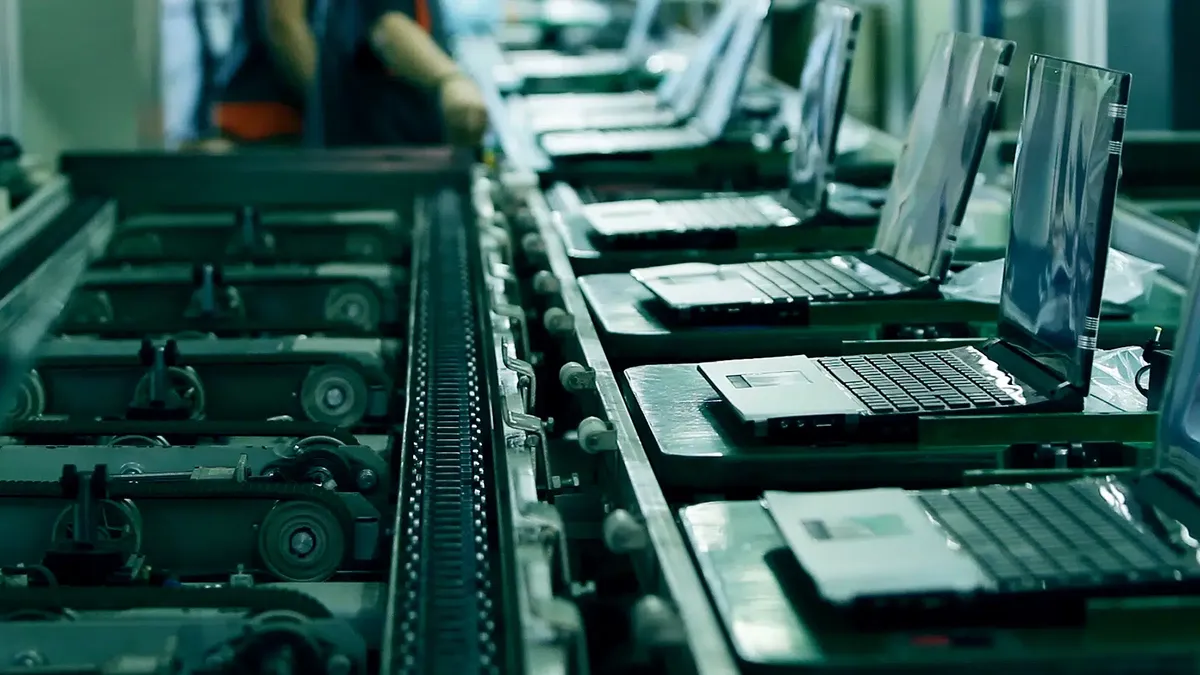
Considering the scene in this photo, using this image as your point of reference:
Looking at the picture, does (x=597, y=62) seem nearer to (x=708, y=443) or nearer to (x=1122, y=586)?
(x=708, y=443)

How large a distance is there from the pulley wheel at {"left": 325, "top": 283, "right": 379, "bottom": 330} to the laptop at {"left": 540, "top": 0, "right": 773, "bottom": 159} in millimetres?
876

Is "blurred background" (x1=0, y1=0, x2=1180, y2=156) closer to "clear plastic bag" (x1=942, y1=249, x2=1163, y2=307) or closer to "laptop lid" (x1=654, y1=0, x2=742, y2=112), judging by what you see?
"laptop lid" (x1=654, y1=0, x2=742, y2=112)

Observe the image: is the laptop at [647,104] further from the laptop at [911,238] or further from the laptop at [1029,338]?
the laptop at [1029,338]

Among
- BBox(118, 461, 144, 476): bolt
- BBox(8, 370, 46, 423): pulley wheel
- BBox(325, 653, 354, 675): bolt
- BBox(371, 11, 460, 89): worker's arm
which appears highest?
BBox(371, 11, 460, 89): worker's arm

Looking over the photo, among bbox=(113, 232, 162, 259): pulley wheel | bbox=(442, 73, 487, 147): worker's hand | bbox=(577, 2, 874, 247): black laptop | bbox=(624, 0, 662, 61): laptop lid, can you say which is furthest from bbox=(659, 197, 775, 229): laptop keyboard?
bbox=(624, 0, 662, 61): laptop lid

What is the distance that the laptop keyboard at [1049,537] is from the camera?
1337 millimetres

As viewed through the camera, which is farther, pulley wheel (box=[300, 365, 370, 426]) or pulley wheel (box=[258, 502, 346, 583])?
pulley wheel (box=[300, 365, 370, 426])

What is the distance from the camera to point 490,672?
55.2 inches

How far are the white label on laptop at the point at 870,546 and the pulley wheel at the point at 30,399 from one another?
1.49 meters

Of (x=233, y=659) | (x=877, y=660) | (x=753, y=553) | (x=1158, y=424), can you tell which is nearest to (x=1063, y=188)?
(x=1158, y=424)

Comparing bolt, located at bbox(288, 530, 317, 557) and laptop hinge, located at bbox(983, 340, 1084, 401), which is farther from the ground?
laptop hinge, located at bbox(983, 340, 1084, 401)

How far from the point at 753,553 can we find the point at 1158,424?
49 centimetres

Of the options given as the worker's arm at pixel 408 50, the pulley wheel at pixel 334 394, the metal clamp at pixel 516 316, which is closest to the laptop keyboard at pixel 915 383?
the metal clamp at pixel 516 316

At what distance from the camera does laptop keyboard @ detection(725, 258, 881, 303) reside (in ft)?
7.66
